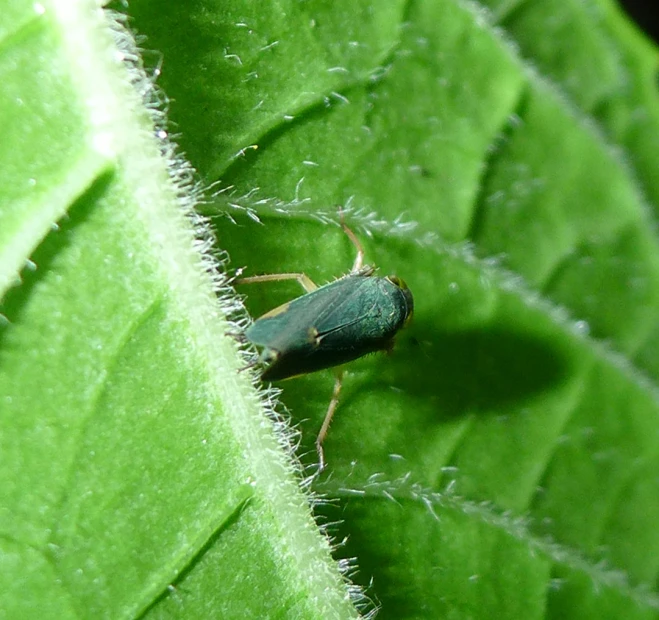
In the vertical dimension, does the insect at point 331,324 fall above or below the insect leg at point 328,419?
above

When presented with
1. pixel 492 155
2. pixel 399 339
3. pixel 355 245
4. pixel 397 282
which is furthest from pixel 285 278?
pixel 492 155

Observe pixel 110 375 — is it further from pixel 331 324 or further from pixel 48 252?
pixel 331 324

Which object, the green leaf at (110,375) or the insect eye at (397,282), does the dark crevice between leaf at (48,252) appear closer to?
the green leaf at (110,375)

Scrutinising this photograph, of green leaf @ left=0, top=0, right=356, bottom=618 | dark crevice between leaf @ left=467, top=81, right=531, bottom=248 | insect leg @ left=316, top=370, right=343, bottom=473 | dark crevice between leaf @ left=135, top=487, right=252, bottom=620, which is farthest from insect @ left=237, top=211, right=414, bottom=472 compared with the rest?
dark crevice between leaf @ left=467, top=81, right=531, bottom=248

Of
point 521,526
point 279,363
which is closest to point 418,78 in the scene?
point 279,363

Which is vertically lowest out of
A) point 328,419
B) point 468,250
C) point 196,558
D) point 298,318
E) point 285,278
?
point 196,558

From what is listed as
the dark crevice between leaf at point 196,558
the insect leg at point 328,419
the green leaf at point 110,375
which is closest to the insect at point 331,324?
the insect leg at point 328,419
